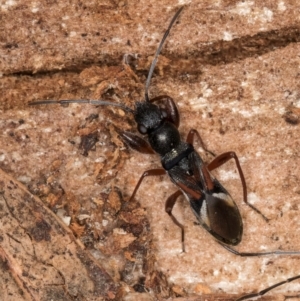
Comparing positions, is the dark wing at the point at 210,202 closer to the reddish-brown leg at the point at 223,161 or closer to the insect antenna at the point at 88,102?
the reddish-brown leg at the point at 223,161

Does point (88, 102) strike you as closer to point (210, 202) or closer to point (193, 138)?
point (193, 138)

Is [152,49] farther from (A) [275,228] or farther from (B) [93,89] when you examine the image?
(A) [275,228]

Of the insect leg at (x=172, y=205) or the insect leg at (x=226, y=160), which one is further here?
the insect leg at (x=172, y=205)

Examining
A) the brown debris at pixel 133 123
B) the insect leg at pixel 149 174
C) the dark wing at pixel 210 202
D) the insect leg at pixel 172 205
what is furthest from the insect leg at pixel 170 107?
the insect leg at pixel 172 205

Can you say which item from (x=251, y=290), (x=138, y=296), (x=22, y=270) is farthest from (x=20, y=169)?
(x=251, y=290)

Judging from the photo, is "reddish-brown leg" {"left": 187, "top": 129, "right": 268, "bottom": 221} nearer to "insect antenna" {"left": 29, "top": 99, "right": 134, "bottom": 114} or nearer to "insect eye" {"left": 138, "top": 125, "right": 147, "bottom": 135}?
"insect eye" {"left": 138, "top": 125, "right": 147, "bottom": 135}

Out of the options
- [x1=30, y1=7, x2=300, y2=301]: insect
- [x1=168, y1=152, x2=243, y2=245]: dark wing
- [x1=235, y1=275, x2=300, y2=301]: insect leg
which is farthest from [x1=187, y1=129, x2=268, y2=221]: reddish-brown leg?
[x1=235, y1=275, x2=300, y2=301]: insect leg

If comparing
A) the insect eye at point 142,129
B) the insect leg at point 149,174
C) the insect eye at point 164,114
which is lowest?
the insect leg at point 149,174
